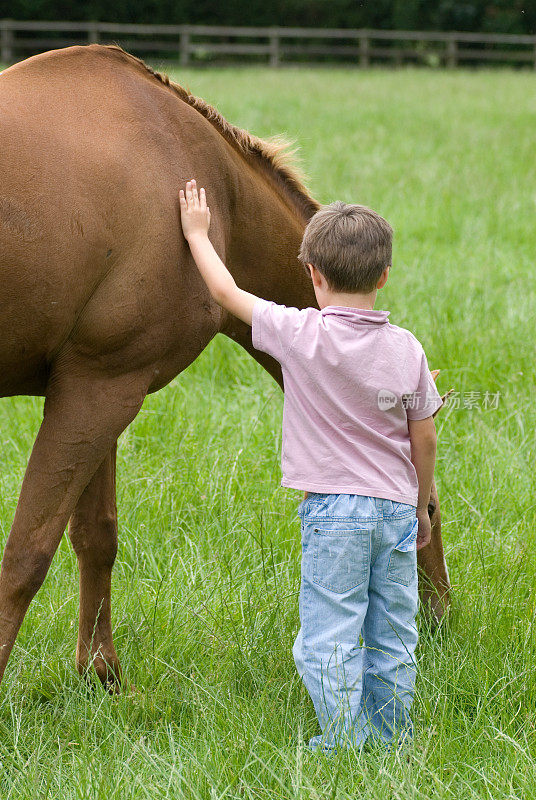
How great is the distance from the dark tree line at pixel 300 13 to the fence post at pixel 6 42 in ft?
10.2

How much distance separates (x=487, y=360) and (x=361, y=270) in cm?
281

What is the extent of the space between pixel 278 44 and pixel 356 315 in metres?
28.8

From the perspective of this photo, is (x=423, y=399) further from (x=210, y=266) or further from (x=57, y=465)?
(x=57, y=465)

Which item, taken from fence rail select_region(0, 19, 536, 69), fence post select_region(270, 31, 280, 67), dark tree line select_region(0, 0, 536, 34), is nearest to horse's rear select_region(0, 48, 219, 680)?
fence rail select_region(0, 19, 536, 69)

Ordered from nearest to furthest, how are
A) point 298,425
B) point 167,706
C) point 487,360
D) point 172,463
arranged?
point 298,425
point 167,706
point 172,463
point 487,360

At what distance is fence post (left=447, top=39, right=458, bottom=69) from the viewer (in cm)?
2786

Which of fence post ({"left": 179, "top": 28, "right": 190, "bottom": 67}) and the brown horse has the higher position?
fence post ({"left": 179, "top": 28, "right": 190, "bottom": 67})

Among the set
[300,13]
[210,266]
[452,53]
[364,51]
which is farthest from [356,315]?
[300,13]

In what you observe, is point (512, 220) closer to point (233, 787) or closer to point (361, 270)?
point (361, 270)

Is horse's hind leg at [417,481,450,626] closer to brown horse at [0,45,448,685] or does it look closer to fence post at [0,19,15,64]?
brown horse at [0,45,448,685]

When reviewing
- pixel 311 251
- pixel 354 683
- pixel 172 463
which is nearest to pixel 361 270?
pixel 311 251

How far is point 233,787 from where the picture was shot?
1.96m

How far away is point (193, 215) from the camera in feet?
6.81

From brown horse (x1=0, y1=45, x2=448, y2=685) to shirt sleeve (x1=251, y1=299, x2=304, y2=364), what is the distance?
0.70 ft
